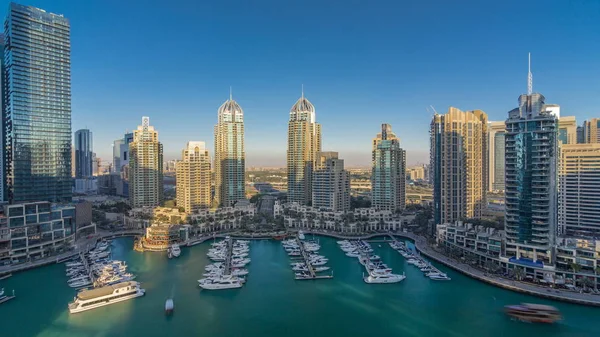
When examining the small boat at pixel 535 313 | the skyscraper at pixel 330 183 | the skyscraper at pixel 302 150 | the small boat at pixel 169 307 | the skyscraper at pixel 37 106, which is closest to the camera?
the small boat at pixel 535 313

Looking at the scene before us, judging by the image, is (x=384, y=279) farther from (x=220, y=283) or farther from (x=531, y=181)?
(x=531, y=181)

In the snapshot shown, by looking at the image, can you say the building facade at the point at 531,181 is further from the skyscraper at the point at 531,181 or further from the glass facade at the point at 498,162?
the glass facade at the point at 498,162

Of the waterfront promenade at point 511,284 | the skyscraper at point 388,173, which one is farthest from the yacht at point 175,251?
the skyscraper at point 388,173

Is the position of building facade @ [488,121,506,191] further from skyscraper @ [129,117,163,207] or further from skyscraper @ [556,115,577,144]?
skyscraper @ [129,117,163,207]

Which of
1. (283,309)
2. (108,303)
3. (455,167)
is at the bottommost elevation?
(283,309)

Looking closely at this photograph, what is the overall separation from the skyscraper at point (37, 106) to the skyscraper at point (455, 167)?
92.9 feet

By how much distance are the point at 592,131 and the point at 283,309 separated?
110 feet

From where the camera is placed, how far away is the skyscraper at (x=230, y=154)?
3881cm

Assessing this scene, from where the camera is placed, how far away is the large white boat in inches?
559

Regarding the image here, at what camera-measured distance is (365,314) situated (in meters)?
14.1

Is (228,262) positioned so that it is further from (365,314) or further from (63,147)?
(63,147)

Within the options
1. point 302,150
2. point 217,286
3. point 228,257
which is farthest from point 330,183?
point 217,286

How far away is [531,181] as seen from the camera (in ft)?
58.3

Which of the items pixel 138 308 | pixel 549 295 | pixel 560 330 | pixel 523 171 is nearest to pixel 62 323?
pixel 138 308
